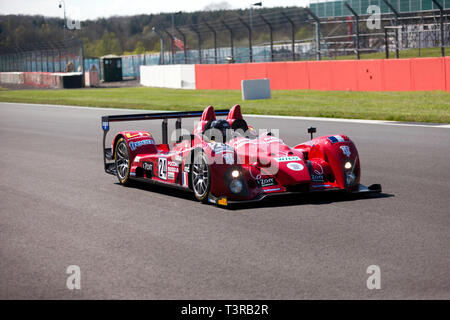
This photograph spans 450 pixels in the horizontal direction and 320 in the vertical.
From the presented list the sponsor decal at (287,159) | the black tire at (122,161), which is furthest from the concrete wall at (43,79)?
the sponsor decal at (287,159)

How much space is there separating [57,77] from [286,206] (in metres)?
48.8

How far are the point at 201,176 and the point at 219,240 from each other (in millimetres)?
1814

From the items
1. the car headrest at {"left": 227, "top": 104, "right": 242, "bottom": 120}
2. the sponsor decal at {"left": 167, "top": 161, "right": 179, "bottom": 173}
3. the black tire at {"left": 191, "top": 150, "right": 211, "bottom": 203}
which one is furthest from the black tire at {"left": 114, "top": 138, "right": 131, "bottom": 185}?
the black tire at {"left": 191, "top": 150, "right": 211, "bottom": 203}

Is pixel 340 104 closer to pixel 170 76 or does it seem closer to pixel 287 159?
pixel 287 159

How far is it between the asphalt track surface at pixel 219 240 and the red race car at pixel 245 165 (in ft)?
0.66

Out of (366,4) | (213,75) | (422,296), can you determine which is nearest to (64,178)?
(422,296)

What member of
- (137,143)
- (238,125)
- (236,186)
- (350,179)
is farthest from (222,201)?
(137,143)

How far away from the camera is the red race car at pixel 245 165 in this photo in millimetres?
8047

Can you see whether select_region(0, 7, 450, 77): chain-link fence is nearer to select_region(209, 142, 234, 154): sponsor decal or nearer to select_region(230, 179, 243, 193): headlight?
select_region(209, 142, 234, 154): sponsor decal

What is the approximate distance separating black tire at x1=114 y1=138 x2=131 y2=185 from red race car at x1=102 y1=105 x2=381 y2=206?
460mm

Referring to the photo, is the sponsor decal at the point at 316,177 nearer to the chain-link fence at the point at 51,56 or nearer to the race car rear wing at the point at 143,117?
the race car rear wing at the point at 143,117

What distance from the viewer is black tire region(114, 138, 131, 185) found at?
9.96 m
